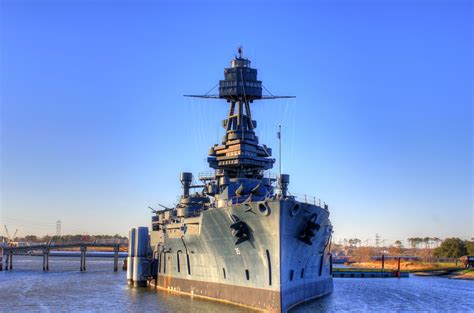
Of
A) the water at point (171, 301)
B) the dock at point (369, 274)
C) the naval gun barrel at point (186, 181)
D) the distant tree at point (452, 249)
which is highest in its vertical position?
the naval gun barrel at point (186, 181)

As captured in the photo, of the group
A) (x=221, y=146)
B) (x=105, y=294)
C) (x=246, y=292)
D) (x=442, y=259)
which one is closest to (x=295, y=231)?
(x=246, y=292)

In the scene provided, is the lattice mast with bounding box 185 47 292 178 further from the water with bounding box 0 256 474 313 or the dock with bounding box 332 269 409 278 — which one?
the dock with bounding box 332 269 409 278

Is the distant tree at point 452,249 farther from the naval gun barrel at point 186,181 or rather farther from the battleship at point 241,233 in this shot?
the naval gun barrel at point 186,181

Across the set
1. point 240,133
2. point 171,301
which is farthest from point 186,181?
point 171,301

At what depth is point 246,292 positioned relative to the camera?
30.0 meters

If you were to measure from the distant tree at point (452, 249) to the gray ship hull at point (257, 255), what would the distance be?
77.1 m

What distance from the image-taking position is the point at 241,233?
28891mm

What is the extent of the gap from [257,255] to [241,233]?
4.98ft

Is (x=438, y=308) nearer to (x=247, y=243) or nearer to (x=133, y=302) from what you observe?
(x=247, y=243)

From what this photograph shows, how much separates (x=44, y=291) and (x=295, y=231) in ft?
88.1

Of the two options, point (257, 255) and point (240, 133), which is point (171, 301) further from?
point (240, 133)

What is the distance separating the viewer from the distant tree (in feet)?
344

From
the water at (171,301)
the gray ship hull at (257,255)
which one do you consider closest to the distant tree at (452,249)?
the water at (171,301)

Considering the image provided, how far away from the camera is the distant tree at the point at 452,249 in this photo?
344ft
